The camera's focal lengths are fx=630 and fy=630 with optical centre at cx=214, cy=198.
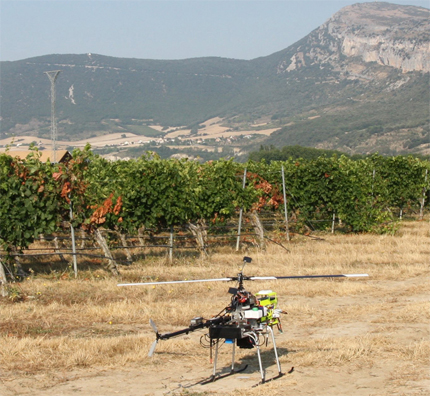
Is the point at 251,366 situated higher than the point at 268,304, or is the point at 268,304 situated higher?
the point at 268,304

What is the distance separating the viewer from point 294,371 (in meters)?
7.64

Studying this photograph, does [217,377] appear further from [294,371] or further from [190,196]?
[190,196]

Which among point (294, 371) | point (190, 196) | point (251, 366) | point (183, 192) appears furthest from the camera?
point (190, 196)

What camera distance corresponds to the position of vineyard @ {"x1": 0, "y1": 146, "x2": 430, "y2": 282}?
45.5ft

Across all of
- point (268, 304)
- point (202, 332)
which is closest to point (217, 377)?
point (268, 304)

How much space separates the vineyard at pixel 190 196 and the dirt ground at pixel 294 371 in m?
5.11

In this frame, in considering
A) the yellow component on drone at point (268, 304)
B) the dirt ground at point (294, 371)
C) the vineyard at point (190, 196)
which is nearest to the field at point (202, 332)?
the dirt ground at point (294, 371)

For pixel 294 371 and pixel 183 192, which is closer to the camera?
pixel 294 371

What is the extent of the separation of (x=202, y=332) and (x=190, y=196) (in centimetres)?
777

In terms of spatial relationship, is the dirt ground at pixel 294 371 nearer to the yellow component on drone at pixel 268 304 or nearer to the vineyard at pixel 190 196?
the yellow component on drone at pixel 268 304

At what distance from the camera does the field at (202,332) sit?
729cm

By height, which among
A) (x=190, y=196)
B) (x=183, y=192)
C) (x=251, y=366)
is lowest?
(x=251, y=366)

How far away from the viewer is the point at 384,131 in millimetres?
122125

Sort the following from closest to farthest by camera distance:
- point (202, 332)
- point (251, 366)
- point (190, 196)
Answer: point (251, 366)
point (202, 332)
point (190, 196)
